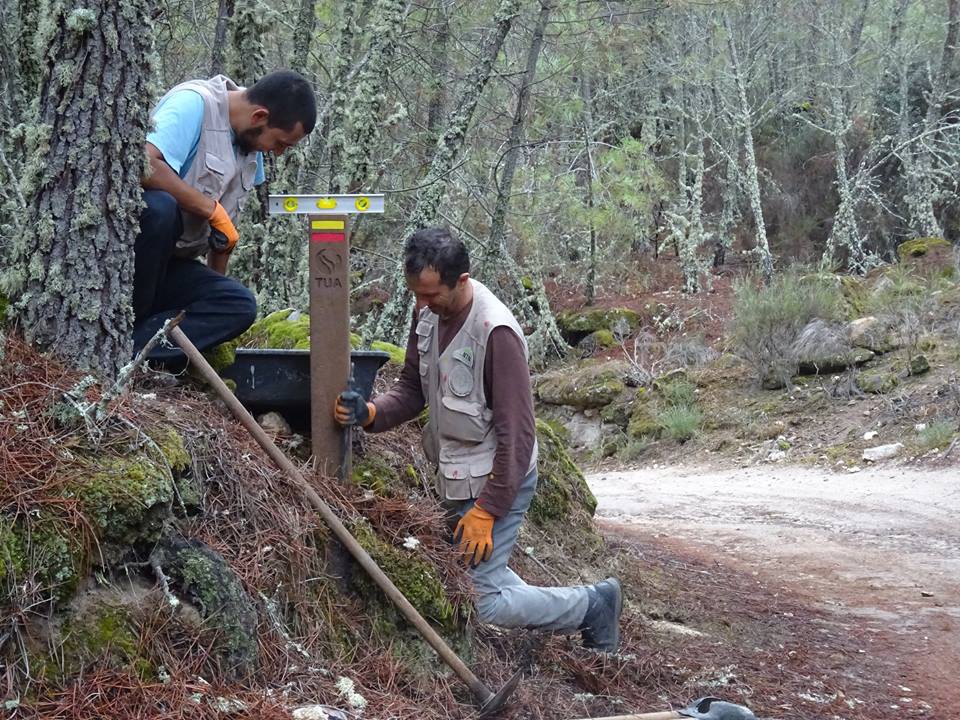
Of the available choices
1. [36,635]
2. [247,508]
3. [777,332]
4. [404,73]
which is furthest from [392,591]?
[777,332]

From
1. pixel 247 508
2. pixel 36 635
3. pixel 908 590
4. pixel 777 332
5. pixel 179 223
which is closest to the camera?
pixel 36 635

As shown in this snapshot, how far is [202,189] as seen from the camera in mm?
4316

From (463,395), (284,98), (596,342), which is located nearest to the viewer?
(463,395)

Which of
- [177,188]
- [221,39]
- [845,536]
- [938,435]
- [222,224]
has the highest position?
[221,39]

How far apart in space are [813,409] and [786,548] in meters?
5.56

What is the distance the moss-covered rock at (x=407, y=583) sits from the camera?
3.98 meters

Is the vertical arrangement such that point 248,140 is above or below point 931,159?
below

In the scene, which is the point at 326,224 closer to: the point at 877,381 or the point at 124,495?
the point at 124,495

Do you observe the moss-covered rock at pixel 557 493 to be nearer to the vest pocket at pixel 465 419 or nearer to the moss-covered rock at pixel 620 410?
the vest pocket at pixel 465 419

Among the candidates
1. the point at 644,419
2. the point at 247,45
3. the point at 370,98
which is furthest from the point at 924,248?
the point at 247,45

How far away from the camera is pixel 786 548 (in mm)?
7867

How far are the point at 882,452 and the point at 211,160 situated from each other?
9.01 meters

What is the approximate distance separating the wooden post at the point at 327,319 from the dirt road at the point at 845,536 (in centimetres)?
293

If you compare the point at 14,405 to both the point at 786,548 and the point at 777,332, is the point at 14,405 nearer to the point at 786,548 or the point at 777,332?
the point at 786,548
